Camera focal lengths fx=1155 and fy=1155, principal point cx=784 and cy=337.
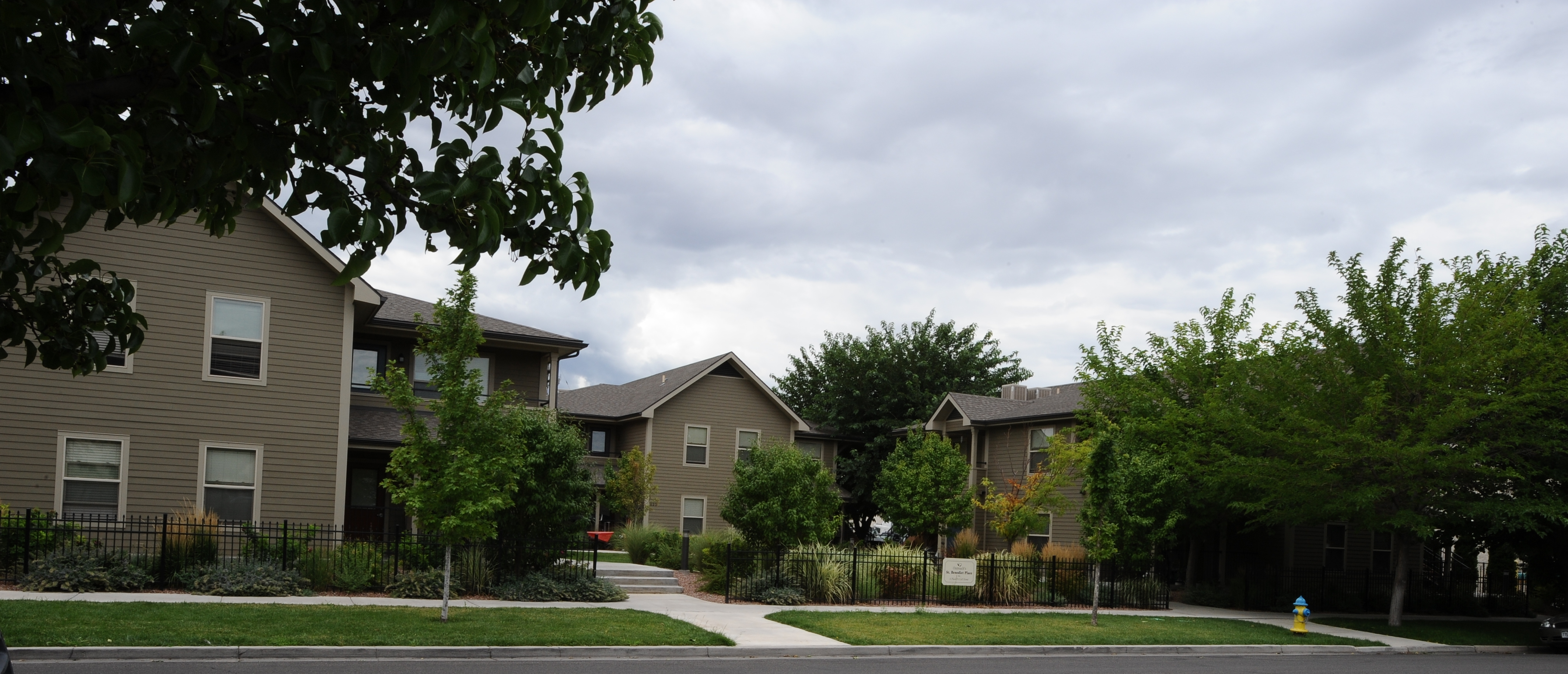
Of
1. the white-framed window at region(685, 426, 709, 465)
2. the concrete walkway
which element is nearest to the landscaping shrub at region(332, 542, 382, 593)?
the concrete walkway

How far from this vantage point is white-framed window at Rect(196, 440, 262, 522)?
2214 cm

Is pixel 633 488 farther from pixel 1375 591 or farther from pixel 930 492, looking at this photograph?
pixel 1375 591

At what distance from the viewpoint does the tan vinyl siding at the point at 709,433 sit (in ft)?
133

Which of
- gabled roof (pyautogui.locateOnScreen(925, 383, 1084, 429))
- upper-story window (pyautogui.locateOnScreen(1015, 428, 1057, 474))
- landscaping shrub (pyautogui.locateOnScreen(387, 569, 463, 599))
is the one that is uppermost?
gabled roof (pyautogui.locateOnScreen(925, 383, 1084, 429))

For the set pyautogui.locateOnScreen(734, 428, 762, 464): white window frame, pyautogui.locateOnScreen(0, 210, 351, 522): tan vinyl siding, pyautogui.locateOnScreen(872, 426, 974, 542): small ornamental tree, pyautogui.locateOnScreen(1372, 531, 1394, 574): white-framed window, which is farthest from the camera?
pyautogui.locateOnScreen(734, 428, 762, 464): white window frame

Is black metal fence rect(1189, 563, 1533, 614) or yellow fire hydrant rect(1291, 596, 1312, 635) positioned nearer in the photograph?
yellow fire hydrant rect(1291, 596, 1312, 635)

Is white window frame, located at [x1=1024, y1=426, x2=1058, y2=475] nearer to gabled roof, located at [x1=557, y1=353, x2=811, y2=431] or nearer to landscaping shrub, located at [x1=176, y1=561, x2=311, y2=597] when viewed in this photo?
gabled roof, located at [x1=557, y1=353, x2=811, y2=431]

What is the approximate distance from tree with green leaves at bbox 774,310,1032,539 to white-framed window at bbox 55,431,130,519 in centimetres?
3442

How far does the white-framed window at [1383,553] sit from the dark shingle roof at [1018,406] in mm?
10554

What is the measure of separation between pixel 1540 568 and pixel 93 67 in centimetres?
3588

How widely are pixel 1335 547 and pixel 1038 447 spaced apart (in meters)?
9.78

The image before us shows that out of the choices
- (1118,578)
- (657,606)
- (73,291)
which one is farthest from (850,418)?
(73,291)

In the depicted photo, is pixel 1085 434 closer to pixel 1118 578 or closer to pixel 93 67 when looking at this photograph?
pixel 1118 578

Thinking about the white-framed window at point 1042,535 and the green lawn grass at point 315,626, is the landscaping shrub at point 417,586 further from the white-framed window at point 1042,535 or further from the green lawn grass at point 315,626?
the white-framed window at point 1042,535
